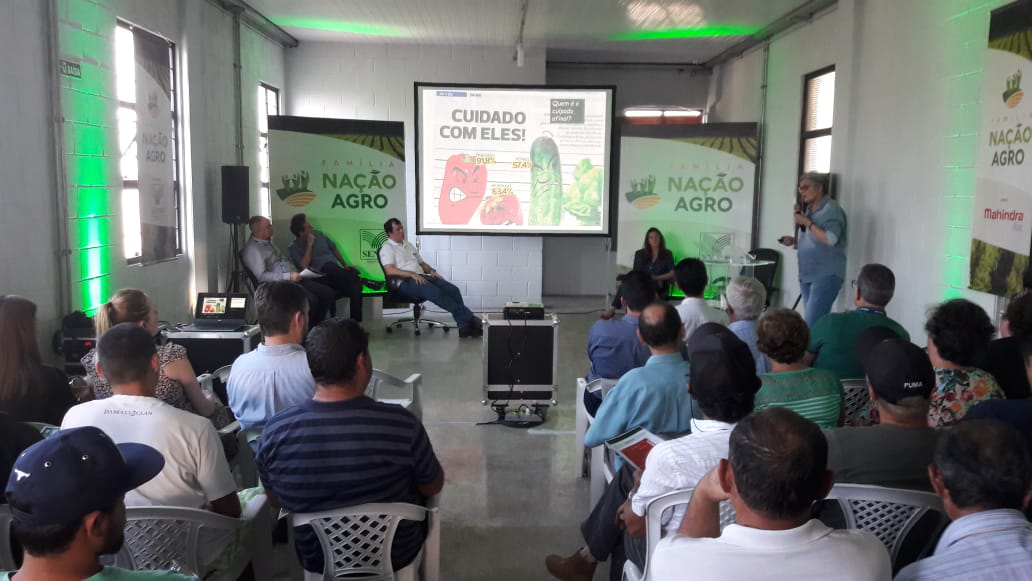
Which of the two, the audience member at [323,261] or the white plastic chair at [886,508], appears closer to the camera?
the white plastic chair at [886,508]

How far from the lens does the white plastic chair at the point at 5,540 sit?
200 cm

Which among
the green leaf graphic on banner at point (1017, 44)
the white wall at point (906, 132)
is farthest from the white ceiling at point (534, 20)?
the green leaf graphic on banner at point (1017, 44)

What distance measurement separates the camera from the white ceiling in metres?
7.18

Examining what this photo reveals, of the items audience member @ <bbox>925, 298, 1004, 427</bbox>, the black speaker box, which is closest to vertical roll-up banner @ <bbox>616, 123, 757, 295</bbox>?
the black speaker box

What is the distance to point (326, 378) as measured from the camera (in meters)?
2.13

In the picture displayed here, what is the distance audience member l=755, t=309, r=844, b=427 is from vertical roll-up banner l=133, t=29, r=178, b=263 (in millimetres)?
4804

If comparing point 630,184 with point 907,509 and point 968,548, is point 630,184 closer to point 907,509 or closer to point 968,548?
point 907,509

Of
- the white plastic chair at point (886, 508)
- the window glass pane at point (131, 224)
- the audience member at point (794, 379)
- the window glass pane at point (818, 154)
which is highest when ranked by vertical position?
the window glass pane at point (818, 154)

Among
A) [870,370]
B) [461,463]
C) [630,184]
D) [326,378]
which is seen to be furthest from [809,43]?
[326,378]

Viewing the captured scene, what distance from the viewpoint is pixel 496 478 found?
13.0 feet

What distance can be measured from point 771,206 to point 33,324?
23.9 feet

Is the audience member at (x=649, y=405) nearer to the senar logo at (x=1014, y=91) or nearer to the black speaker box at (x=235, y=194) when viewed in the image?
the senar logo at (x=1014, y=91)

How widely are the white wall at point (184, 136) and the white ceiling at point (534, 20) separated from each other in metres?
0.70

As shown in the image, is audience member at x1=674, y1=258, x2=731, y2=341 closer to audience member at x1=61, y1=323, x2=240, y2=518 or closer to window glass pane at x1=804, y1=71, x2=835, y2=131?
audience member at x1=61, y1=323, x2=240, y2=518
